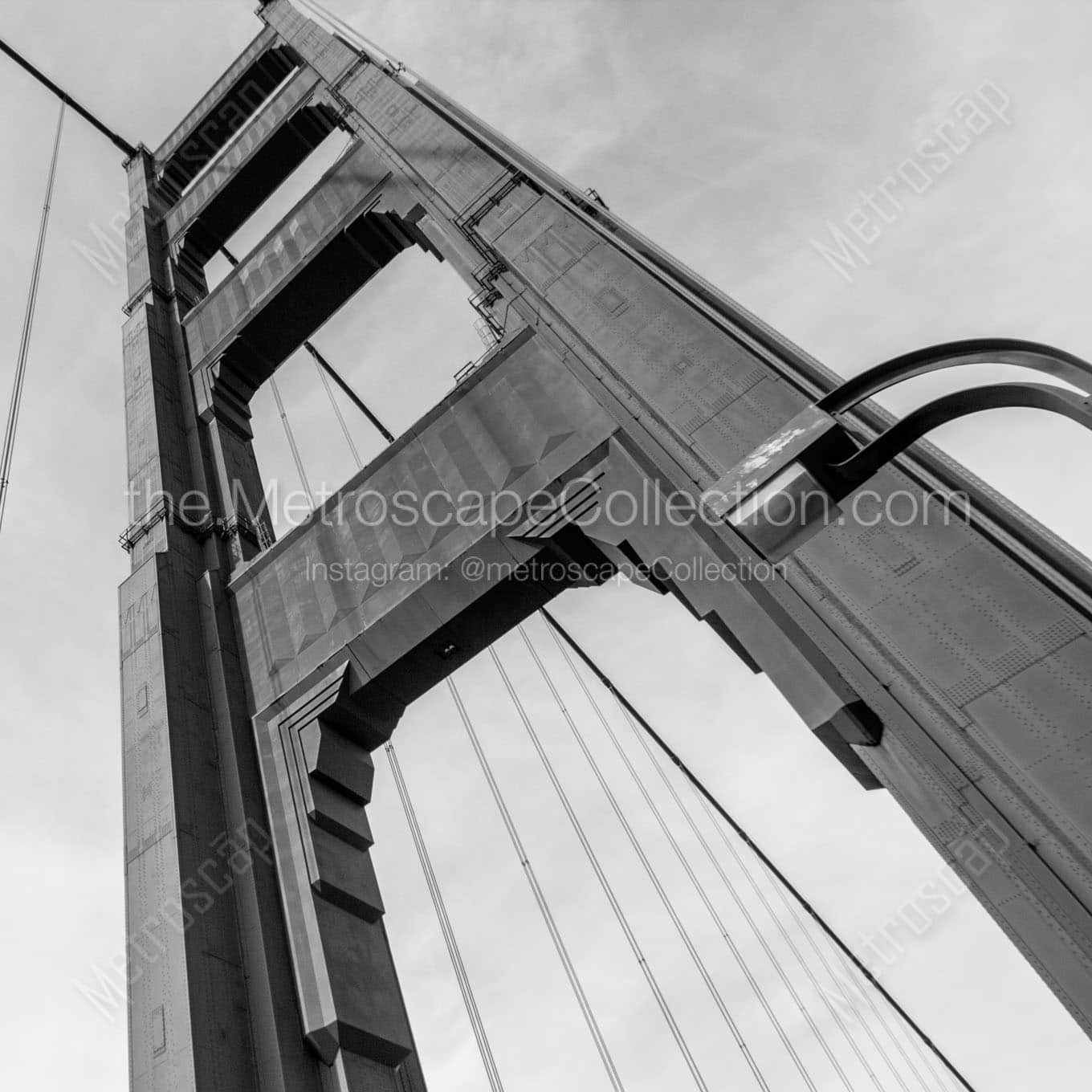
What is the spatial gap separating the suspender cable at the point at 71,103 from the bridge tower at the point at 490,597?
1189cm

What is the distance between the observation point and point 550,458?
9812 mm

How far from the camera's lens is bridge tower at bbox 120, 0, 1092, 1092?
605cm

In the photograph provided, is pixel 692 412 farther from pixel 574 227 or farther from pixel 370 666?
pixel 370 666

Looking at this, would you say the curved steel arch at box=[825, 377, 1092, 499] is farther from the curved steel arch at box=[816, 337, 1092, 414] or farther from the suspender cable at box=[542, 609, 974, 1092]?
the suspender cable at box=[542, 609, 974, 1092]

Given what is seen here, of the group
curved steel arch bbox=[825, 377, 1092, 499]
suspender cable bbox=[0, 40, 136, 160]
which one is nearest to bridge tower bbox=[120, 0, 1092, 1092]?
curved steel arch bbox=[825, 377, 1092, 499]

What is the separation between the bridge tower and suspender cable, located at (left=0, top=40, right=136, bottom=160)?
39.0ft

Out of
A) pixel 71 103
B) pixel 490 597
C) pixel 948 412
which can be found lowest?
pixel 948 412

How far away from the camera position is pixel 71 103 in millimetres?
24188

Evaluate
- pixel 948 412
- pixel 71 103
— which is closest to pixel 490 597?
pixel 948 412

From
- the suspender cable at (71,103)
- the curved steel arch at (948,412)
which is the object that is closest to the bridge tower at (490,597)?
the curved steel arch at (948,412)

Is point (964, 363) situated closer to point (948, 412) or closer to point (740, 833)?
point (948, 412)

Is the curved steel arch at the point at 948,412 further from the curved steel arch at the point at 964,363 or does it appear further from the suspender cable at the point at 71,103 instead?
the suspender cable at the point at 71,103

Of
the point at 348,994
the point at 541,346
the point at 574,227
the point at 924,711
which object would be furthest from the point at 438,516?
the point at 924,711

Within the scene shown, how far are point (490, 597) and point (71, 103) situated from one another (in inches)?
869
